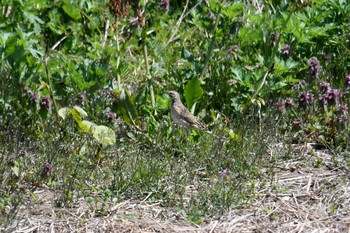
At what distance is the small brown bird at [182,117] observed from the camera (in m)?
6.61

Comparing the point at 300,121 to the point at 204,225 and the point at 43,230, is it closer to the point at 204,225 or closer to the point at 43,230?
the point at 204,225

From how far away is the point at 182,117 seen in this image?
661 centimetres

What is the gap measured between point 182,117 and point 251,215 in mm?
1083

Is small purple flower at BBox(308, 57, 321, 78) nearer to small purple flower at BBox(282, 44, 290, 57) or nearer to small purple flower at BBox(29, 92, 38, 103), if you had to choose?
small purple flower at BBox(282, 44, 290, 57)

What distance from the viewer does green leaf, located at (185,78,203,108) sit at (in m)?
6.96

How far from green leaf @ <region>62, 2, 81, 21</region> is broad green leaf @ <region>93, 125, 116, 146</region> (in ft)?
7.39

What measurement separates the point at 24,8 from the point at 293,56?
92.3 inches

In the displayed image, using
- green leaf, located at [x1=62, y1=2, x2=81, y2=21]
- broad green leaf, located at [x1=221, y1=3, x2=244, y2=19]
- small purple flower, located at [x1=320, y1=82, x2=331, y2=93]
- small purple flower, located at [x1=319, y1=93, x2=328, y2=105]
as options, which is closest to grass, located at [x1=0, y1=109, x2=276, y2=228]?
small purple flower, located at [x1=319, y1=93, x2=328, y2=105]

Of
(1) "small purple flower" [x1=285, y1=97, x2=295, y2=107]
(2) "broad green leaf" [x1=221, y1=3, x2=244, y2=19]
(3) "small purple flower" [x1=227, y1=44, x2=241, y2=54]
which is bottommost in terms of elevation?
(1) "small purple flower" [x1=285, y1=97, x2=295, y2=107]

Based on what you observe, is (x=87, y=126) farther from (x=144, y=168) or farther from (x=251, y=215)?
(x=251, y=215)

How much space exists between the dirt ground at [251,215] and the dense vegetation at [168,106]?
0.28 ft

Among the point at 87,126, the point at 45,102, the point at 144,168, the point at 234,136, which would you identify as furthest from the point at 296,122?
the point at 45,102

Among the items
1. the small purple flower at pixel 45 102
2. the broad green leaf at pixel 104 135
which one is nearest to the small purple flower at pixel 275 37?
the broad green leaf at pixel 104 135

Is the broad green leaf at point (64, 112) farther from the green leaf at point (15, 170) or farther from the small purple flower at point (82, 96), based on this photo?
the green leaf at point (15, 170)
